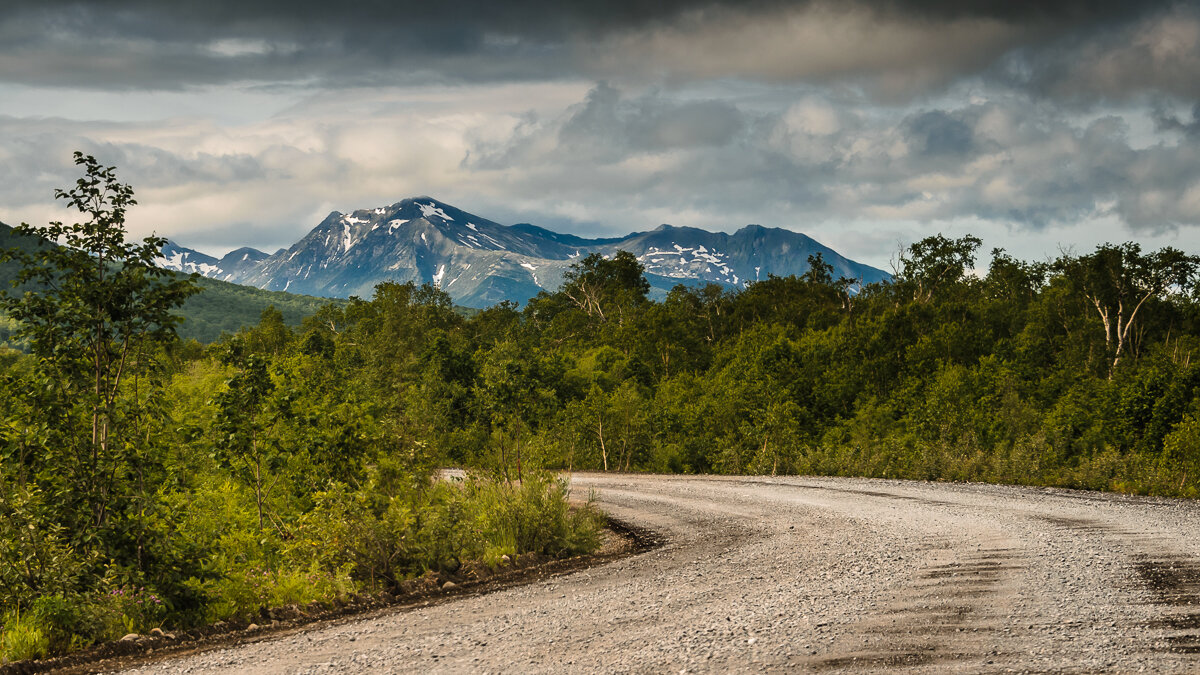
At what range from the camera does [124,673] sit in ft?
27.1

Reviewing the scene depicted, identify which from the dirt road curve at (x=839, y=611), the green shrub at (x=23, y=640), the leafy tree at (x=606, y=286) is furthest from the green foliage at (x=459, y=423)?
the leafy tree at (x=606, y=286)

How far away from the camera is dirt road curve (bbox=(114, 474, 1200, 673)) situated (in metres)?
7.66

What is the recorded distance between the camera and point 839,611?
370 inches

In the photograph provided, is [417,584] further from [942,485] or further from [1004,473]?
[1004,473]

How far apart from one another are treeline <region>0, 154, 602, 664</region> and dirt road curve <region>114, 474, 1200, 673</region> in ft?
4.90

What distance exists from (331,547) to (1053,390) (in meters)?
43.8

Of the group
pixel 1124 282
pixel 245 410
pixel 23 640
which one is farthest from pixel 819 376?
pixel 23 640

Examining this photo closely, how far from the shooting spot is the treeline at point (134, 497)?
30.6ft

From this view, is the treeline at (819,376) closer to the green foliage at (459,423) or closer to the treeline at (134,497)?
the green foliage at (459,423)

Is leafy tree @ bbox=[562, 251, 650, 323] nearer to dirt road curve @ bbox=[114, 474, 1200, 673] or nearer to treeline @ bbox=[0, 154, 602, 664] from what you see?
dirt road curve @ bbox=[114, 474, 1200, 673]

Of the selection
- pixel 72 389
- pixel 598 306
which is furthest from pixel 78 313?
pixel 598 306

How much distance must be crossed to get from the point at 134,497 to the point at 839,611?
816cm

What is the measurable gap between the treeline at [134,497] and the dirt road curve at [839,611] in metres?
1.49

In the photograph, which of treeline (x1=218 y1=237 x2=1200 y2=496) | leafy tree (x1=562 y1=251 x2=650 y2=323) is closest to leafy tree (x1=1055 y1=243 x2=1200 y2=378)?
treeline (x1=218 y1=237 x2=1200 y2=496)
